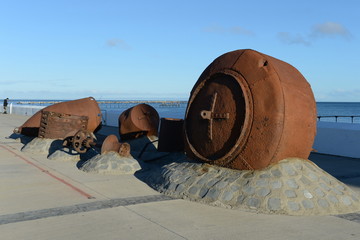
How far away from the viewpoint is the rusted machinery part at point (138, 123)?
42.1 ft

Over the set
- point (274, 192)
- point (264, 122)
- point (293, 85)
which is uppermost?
point (293, 85)

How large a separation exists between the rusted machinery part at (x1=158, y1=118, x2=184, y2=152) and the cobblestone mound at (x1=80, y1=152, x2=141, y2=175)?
1102 millimetres

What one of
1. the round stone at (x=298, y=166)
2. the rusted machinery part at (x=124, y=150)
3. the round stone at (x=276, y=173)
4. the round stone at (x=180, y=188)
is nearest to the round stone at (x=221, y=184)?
the round stone at (x=180, y=188)

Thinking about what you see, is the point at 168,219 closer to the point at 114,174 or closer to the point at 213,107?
the point at 213,107

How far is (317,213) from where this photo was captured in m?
5.93

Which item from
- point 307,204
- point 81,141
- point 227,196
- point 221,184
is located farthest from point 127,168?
point 307,204

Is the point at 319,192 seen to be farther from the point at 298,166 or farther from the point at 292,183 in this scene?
the point at 298,166

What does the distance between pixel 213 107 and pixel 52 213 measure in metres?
3.45

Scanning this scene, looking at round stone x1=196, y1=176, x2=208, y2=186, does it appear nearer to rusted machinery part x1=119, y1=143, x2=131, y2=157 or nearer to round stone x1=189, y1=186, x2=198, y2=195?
round stone x1=189, y1=186, x2=198, y2=195

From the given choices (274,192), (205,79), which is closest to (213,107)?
(205,79)

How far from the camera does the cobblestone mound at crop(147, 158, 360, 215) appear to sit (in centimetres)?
602

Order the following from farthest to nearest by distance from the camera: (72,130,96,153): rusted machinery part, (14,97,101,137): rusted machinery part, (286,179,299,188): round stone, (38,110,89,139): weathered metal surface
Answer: (14,97,101,137): rusted machinery part < (38,110,89,139): weathered metal surface < (72,130,96,153): rusted machinery part < (286,179,299,188): round stone

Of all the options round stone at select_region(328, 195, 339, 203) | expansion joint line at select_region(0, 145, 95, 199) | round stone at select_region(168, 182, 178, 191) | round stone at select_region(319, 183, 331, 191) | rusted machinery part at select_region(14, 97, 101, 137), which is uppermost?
rusted machinery part at select_region(14, 97, 101, 137)

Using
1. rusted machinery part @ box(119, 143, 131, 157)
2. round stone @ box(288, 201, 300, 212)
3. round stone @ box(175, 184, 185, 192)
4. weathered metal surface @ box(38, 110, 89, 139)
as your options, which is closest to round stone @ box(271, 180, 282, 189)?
round stone @ box(288, 201, 300, 212)
